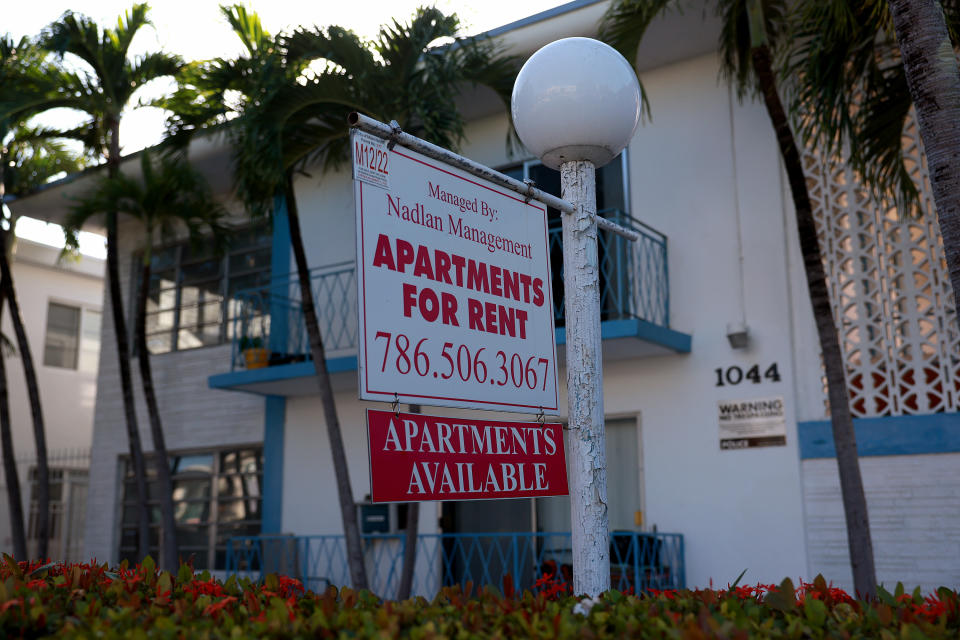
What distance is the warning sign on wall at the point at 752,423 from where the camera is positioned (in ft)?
29.9

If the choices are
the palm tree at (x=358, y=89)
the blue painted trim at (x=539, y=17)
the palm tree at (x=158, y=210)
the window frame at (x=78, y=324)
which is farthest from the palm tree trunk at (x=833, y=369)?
the window frame at (x=78, y=324)

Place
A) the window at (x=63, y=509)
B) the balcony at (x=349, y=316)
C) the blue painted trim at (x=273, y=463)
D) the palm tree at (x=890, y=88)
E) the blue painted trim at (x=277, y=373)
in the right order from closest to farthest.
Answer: the palm tree at (x=890, y=88), the balcony at (x=349, y=316), the blue painted trim at (x=277, y=373), the blue painted trim at (x=273, y=463), the window at (x=63, y=509)

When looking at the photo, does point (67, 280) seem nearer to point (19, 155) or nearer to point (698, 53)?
A: point (19, 155)

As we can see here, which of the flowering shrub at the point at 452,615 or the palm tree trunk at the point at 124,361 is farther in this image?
the palm tree trunk at the point at 124,361

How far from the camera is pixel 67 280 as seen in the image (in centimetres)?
2020

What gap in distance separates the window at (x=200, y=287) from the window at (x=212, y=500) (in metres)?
1.74

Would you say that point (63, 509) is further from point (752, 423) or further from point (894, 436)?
point (894, 436)

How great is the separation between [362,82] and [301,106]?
0.64 meters

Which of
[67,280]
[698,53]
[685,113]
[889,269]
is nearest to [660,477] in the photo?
[889,269]

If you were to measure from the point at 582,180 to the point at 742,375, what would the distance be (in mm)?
6141

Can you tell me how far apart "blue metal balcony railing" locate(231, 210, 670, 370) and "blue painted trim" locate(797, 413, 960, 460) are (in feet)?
6.11

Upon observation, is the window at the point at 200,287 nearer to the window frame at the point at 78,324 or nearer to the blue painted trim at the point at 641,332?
the window frame at the point at 78,324

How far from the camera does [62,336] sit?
65.7ft

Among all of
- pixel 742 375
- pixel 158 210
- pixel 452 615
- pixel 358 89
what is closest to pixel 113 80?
pixel 158 210
